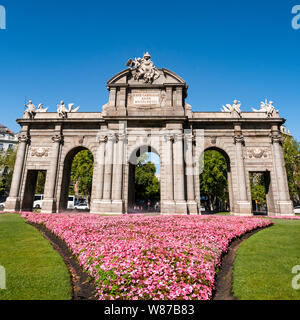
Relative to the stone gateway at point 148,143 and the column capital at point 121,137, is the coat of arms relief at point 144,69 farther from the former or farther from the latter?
the column capital at point 121,137

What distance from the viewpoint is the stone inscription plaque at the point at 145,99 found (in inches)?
936

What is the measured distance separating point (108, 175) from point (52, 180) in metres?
6.81

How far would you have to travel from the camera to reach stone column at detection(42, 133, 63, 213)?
72.2 ft

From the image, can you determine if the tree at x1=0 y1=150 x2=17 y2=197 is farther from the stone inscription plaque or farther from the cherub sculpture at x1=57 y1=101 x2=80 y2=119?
the stone inscription plaque

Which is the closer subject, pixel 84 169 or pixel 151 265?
pixel 151 265

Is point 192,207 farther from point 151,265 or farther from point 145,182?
point 145,182

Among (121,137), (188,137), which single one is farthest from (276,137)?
(121,137)

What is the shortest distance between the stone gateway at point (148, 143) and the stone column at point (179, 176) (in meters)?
0.10

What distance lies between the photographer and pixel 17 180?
76.6ft

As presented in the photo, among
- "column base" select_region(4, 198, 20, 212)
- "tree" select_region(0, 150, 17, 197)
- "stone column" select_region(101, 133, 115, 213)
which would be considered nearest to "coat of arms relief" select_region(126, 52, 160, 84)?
"stone column" select_region(101, 133, 115, 213)

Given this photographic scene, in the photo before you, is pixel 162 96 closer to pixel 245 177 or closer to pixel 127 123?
pixel 127 123

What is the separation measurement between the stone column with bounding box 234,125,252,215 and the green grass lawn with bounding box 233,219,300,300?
1092 cm

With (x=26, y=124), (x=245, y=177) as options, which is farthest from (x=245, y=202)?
(x=26, y=124)

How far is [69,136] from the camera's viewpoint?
2464cm
